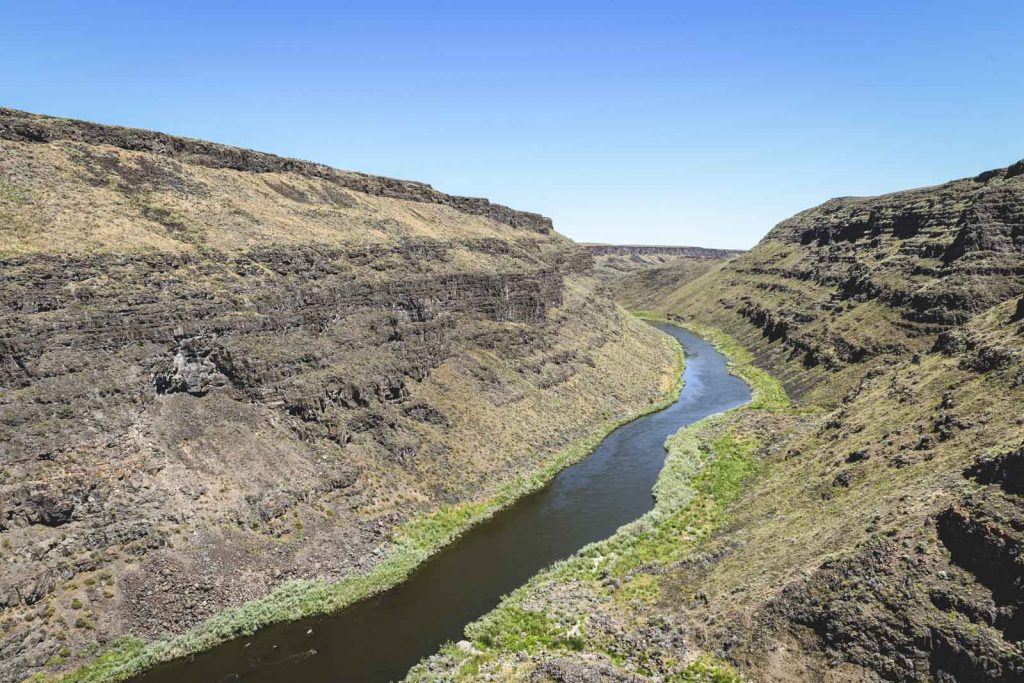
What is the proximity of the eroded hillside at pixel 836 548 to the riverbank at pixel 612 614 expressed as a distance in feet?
0.32

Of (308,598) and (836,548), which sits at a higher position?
(836,548)

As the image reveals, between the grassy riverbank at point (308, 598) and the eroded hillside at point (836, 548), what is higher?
the eroded hillside at point (836, 548)

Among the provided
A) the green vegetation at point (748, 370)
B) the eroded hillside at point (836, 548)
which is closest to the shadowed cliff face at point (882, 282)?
the eroded hillside at point (836, 548)

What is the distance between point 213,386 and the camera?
34.9m

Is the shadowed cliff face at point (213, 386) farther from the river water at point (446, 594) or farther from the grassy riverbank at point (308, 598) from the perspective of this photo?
the river water at point (446, 594)

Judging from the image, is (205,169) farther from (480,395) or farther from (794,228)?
(794,228)

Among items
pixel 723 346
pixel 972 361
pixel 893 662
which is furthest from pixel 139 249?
pixel 723 346

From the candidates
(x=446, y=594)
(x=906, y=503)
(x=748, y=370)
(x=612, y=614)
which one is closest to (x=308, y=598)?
(x=446, y=594)

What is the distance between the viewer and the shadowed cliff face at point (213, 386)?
2577 cm

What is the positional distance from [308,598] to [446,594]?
23.2 ft

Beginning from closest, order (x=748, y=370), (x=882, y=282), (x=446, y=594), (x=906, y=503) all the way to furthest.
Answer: (x=906, y=503)
(x=446, y=594)
(x=882, y=282)
(x=748, y=370)

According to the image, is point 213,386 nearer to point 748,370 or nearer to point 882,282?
point 748,370

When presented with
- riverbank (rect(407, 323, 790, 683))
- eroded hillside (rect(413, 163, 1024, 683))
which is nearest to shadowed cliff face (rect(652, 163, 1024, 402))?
eroded hillside (rect(413, 163, 1024, 683))

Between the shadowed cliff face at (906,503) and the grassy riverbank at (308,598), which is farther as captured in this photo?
the grassy riverbank at (308,598)
